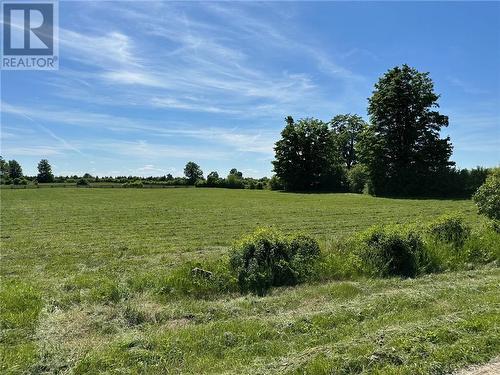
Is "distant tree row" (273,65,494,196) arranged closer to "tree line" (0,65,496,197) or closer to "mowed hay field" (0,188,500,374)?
"tree line" (0,65,496,197)

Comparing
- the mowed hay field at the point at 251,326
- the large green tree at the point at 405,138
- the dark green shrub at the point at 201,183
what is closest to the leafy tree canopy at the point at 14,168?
the dark green shrub at the point at 201,183

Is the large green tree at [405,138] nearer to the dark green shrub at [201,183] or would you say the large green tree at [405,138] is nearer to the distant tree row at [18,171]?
the dark green shrub at [201,183]

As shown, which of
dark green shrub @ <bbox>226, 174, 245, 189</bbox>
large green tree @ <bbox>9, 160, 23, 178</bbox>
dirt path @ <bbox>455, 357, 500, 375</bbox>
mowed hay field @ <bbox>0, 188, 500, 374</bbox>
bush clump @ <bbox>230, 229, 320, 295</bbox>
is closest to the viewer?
dirt path @ <bbox>455, 357, 500, 375</bbox>

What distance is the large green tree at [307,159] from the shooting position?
69.6m

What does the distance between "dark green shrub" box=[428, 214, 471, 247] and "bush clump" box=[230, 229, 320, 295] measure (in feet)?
12.6

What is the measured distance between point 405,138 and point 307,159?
22.9 meters

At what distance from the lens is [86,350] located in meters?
5.23

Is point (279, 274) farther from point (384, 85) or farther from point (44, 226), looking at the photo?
point (384, 85)

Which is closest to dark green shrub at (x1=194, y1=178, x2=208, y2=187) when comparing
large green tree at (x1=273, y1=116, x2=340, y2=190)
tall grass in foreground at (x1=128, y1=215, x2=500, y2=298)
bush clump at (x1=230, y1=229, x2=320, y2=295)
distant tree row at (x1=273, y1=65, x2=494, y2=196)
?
large green tree at (x1=273, y1=116, x2=340, y2=190)

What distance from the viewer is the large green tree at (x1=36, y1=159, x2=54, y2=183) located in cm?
11281

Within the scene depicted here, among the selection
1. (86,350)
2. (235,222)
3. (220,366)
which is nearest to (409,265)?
(220,366)

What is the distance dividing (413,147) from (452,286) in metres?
44.9

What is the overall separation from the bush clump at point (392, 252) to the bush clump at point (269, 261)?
1.31 m

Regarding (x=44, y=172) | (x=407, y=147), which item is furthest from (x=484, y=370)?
(x=44, y=172)
